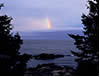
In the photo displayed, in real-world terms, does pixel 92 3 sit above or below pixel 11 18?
below

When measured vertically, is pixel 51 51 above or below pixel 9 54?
above

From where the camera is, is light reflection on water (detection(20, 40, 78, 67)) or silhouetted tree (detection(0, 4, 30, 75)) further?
light reflection on water (detection(20, 40, 78, 67))

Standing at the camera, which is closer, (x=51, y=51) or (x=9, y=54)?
(x=9, y=54)

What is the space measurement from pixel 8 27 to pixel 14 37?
1.12m

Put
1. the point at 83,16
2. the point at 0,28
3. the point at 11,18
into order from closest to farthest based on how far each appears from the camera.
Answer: the point at 83,16, the point at 0,28, the point at 11,18

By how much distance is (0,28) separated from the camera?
41.0 ft

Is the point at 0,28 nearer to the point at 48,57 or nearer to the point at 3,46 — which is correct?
the point at 3,46

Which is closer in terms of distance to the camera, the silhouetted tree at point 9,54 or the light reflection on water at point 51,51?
the silhouetted tree at point 9,54

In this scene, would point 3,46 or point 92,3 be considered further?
point 3,46

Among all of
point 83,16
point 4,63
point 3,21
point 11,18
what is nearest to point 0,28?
point 3,21

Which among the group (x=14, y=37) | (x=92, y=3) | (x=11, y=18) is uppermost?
(x=11, y=18)

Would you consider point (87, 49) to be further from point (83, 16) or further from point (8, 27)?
point (8, 27)

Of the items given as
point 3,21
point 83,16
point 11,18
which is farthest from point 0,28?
point 83,16

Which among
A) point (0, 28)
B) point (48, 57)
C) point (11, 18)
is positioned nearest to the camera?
point (0, 28)
